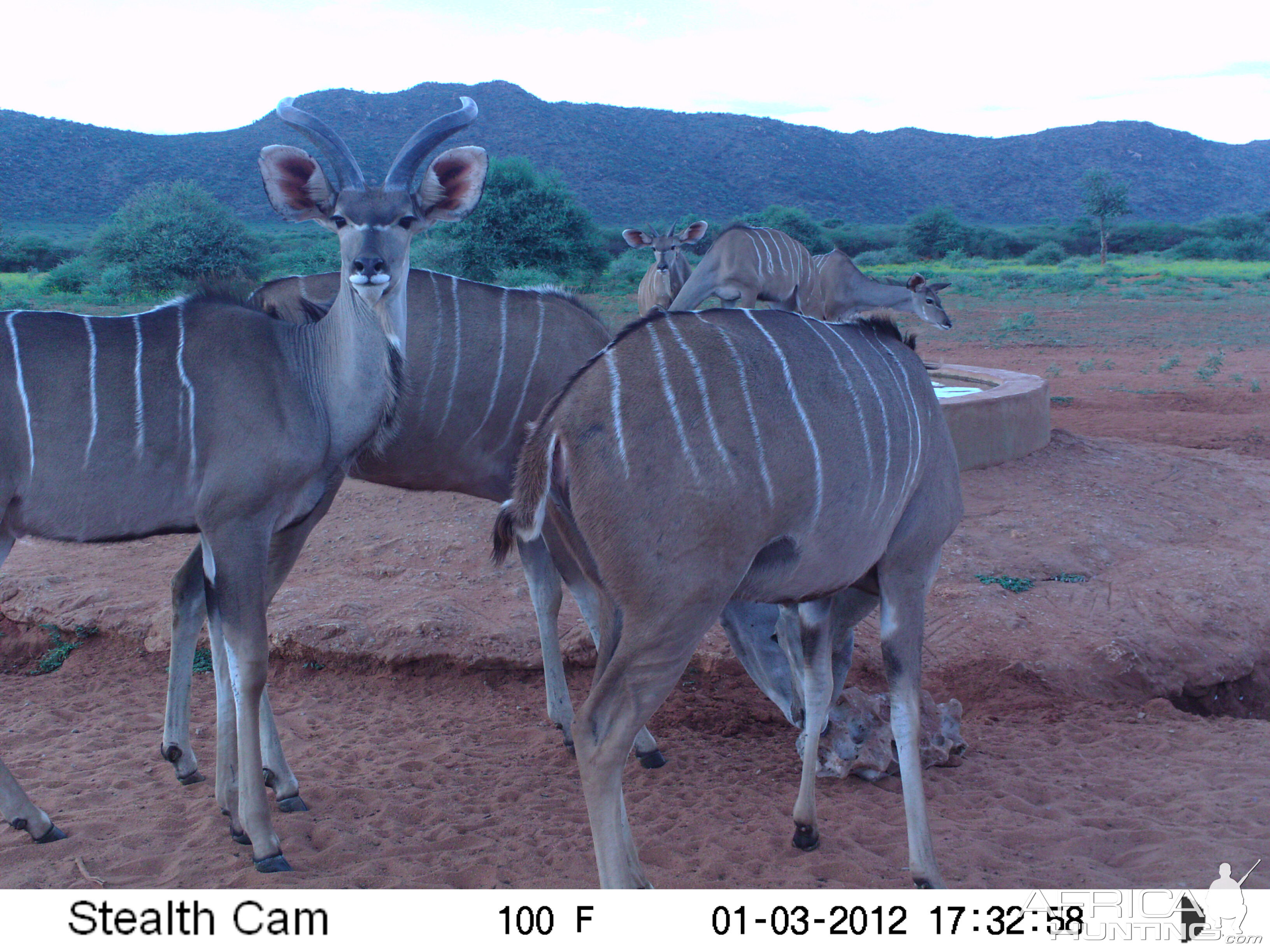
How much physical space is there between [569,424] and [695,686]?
8.92 feet

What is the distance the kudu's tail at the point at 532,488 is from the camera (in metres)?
2.93

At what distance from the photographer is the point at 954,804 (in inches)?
157

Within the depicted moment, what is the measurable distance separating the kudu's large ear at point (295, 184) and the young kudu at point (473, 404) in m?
0.39

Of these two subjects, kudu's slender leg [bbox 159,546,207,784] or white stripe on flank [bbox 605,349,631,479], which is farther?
kudu's slender leg [bbox 159,546,207,784]

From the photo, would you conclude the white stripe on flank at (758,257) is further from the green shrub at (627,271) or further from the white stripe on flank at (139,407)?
the green shrub at (627,271)

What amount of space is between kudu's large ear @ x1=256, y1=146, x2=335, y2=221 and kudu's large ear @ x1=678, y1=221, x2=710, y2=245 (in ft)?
28.8

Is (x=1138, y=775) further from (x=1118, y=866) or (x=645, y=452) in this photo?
(x=645, y=452)

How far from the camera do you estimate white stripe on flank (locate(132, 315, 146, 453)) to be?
337 centimetres

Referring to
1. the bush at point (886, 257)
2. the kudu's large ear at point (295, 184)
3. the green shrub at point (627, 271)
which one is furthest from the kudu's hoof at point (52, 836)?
the bush at point (886, 257)

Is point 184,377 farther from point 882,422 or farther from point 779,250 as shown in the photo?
point 779,250

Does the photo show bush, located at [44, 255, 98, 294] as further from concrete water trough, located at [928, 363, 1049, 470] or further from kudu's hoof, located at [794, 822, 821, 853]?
kudu's hoof, located at [794, 822, 821, 853]

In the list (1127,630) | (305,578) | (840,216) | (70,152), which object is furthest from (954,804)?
(840,216)
